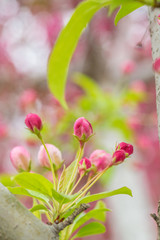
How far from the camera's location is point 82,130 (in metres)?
0.58

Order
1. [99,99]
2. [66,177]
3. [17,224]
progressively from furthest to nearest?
[99,99] < [66,177] < [17,224]

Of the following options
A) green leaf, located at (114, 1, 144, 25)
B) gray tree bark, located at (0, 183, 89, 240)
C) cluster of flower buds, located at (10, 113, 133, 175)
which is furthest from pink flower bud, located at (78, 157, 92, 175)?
green leaf, located at (114, 1, 144, 25)

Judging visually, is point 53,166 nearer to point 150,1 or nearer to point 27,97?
point 150,1

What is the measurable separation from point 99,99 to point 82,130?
143 cm

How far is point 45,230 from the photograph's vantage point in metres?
0.49

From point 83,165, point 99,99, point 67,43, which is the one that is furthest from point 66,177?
point 99,99

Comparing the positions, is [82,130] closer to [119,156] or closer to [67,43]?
[119,156]

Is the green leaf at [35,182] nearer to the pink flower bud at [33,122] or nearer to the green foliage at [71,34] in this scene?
the pink flower bud at [33,122]

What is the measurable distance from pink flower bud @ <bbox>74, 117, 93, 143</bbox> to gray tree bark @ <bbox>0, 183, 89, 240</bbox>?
0.16 metres

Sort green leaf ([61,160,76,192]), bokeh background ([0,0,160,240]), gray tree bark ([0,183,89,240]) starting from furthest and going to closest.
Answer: bokeh background ([0,0,160,240]) → green leaf ([61,160,76,192]) → gray tree bark ([0,183,89,240])

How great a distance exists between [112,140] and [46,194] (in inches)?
82.2

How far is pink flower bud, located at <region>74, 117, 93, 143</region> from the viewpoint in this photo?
57 cm

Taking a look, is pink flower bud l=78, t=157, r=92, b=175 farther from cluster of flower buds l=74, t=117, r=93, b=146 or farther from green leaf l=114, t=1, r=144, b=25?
green leaf l=114, t=1, r=144, b=25

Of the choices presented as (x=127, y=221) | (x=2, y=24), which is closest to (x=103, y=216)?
(x=127, y=221)
